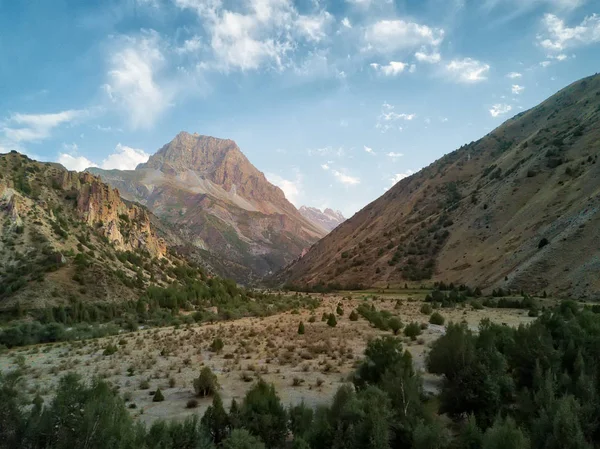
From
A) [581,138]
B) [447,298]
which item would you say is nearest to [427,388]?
[447,298]

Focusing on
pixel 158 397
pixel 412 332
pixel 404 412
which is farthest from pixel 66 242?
pixel 404 412

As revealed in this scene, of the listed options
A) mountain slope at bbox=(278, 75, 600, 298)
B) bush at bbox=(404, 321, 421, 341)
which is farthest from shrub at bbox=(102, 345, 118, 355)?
mountain slope at bbox=(278, 75, 600, 298)

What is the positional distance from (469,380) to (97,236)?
75.2m

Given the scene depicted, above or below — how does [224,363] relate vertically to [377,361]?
below

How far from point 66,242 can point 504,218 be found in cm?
7027

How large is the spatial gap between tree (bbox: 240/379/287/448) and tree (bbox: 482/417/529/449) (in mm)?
4567

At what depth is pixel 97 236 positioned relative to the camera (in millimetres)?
71562

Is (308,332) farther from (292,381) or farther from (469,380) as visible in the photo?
(469,380)

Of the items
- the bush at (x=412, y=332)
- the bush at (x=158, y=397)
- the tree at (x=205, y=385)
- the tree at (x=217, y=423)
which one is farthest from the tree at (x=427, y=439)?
the bush at (x=412, y=332)

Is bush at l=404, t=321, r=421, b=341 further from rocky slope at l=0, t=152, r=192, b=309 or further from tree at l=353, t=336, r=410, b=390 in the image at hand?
rocky slope at l=0, t=152, r=192, b=309

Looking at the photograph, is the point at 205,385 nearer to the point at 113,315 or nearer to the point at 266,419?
the point at 266,419

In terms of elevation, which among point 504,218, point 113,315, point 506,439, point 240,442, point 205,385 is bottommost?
point 205,385

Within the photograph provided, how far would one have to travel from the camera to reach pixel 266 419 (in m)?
8.88

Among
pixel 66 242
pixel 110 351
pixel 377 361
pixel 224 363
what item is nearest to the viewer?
pixel 377 361
